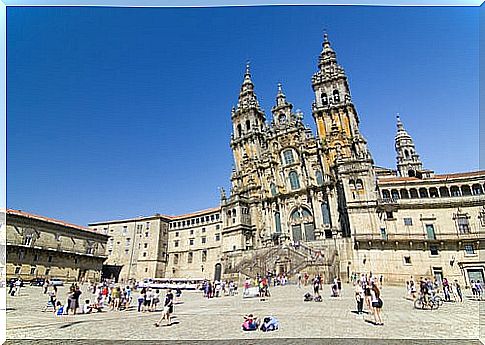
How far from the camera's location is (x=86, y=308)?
11156 mm

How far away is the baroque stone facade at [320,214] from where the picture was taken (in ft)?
68.5

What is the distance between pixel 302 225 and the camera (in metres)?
28.6

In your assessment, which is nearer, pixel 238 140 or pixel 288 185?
pixel 288 185

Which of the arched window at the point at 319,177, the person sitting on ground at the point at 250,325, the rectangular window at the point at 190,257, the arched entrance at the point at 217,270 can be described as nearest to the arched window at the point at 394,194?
the arched window at the point at 319,177

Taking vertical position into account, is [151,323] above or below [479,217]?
below

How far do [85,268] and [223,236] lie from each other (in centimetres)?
1304

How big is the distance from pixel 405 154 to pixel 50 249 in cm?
3760

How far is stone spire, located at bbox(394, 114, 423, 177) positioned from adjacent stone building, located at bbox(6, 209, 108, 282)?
110ft

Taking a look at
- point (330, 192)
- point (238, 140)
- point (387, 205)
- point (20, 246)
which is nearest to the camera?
point (387, 205)

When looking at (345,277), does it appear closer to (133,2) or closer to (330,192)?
(330,192)

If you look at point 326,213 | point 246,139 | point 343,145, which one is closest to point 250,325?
point 326,213

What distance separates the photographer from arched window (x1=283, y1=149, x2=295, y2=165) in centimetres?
3050

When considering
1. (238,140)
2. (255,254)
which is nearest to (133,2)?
(255,254)

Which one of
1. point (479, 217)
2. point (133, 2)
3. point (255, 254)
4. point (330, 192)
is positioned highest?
point (133, 2)
